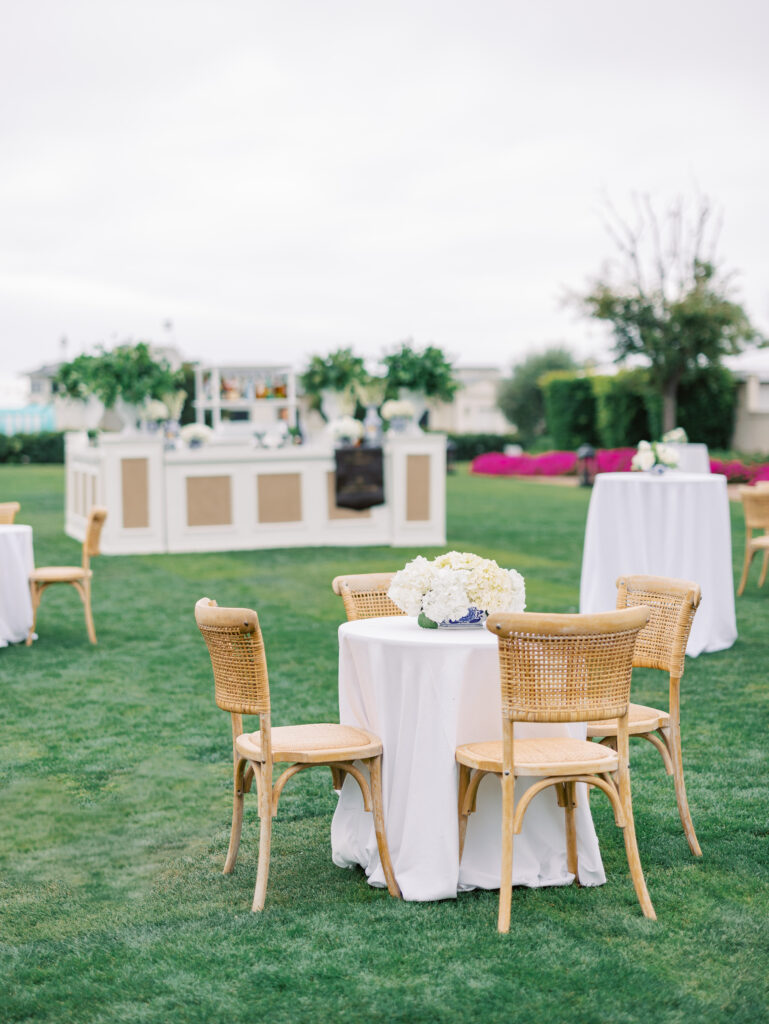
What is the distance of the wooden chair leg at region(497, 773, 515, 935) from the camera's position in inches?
136

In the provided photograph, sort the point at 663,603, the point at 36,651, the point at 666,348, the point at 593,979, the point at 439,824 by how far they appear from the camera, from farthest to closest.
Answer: the point at 666,348, the point at 36,651, the point at 663,603, the point at 439,824, the point at 593,979

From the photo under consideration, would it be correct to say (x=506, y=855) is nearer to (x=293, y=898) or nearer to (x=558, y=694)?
(x=558, y=694)

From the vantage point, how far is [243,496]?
15.1 metres

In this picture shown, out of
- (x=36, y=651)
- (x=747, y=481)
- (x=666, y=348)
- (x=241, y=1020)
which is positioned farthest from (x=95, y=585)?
(x=666, y=348)

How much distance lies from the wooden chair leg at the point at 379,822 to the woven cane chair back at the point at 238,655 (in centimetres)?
40

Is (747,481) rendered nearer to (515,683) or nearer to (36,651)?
(36,651)

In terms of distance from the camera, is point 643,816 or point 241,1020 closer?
point 241,1020

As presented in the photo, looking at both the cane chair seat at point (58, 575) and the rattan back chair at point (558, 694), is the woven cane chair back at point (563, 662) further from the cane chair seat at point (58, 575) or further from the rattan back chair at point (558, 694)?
the cane chair seat at point (58, 575)

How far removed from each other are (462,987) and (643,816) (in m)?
1.70

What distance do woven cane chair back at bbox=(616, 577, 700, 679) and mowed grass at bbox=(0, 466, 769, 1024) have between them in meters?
0.64

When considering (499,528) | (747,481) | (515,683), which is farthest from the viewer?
(747,481)

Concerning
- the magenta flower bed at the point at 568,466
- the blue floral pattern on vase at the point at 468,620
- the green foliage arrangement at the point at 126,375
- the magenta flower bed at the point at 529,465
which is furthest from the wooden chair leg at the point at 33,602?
the magenta flower bed at the point at 529,465

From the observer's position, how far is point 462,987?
3086 millimetres

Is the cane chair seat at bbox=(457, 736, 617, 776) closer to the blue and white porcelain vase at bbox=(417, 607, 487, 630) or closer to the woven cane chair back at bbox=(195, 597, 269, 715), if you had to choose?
the blue and white porcelain vase at bbox=(417, 607, 487, 630)
